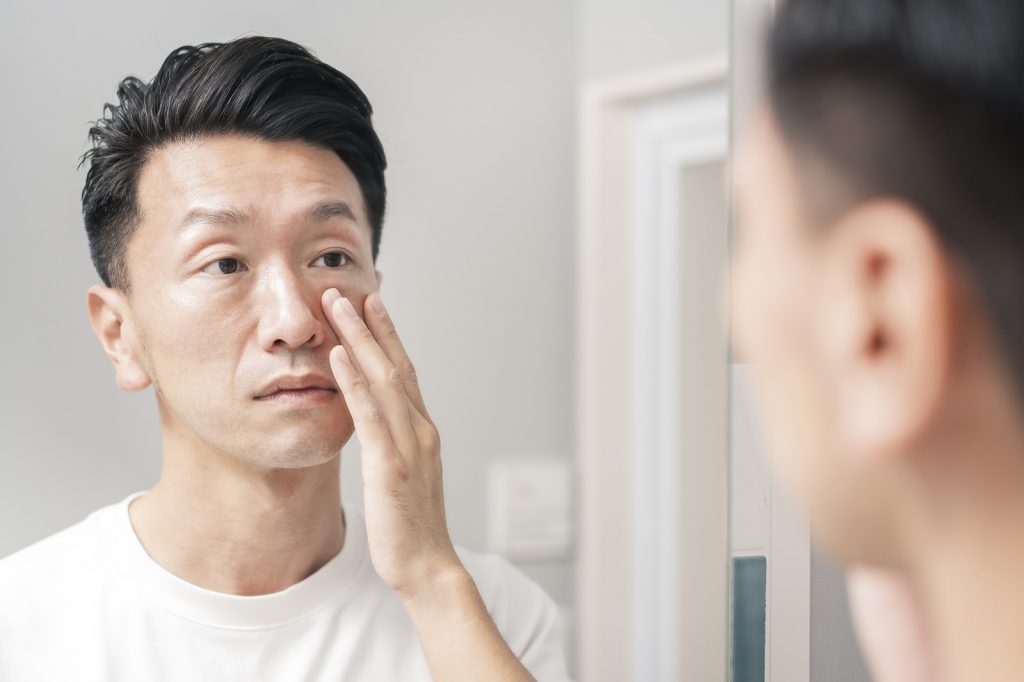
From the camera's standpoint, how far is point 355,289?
2.80ft

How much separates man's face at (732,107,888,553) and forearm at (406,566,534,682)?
41cm

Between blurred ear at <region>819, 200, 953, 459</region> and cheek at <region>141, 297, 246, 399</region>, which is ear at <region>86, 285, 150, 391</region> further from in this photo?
blurred ear at <region>819, 200, 953, 459</region>

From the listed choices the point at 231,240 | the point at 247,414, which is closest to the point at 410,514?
the point at 247,414

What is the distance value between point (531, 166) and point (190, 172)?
64 cm

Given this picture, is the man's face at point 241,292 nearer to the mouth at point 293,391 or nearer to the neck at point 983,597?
the mouth at point 293,391

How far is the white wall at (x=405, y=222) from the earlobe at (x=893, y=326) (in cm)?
75

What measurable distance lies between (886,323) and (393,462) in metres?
0.51

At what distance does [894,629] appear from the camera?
42cm

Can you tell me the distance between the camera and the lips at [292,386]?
80 centimetres

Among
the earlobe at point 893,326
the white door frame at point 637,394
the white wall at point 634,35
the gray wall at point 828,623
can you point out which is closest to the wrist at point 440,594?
the gray wall at point 828,623

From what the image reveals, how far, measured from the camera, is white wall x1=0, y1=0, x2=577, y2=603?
874 millimetres

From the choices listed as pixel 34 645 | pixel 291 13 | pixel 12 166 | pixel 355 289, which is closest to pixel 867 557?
pixel 355 289

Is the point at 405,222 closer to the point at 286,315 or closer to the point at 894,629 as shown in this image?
the point at 286,315

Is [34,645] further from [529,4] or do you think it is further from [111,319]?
[529,4]
